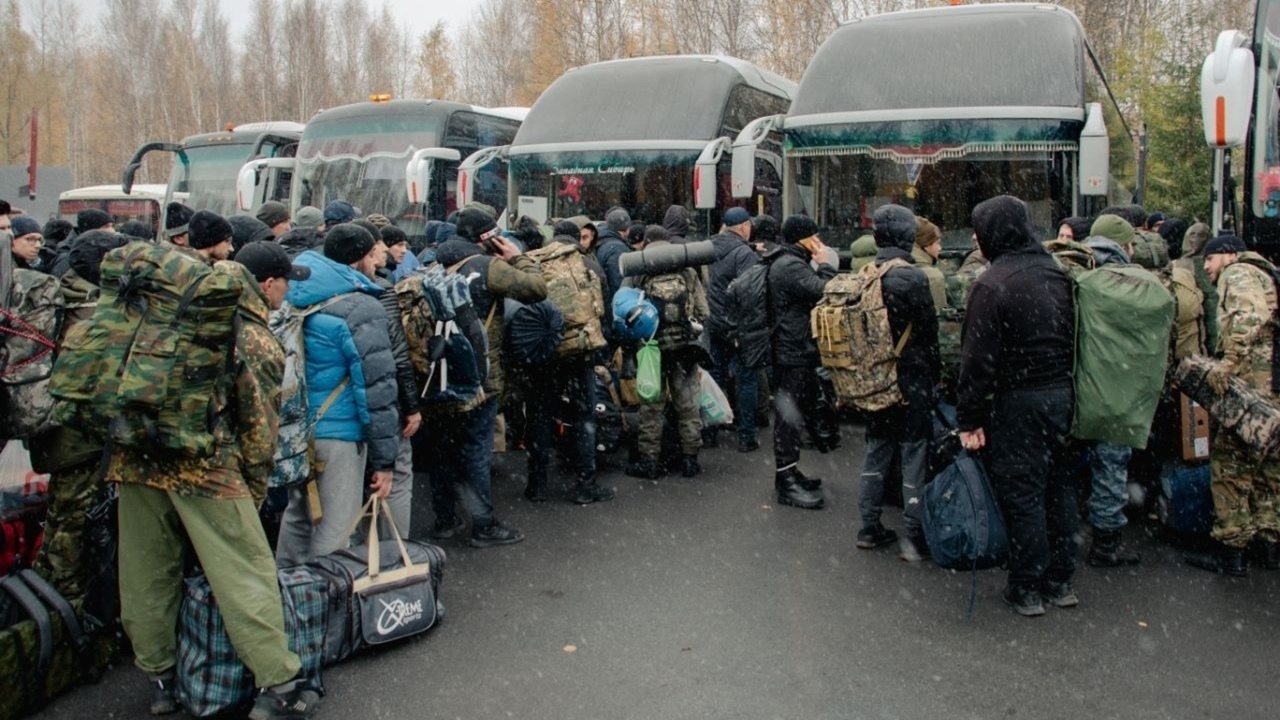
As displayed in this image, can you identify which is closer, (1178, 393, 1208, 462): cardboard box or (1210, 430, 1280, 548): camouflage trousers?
(1210, 430, 1280, 548): camouflage trousers

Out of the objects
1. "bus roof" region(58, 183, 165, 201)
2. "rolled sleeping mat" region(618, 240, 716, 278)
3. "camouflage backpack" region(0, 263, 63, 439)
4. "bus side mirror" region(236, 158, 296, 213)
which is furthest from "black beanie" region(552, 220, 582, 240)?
"bus roof" region(58, 183, 165, 201)

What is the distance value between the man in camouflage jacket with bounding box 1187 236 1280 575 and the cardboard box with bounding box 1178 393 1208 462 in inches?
20.4

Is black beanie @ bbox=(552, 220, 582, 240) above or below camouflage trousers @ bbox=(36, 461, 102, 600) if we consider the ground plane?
above

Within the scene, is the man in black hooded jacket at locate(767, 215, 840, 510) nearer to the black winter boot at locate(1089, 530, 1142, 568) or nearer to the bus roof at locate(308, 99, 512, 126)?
the black winter boot at locate(1089, 530, 1142, 568)

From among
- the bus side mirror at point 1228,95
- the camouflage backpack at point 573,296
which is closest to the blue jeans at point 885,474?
the camouflage backpack at point 573,296

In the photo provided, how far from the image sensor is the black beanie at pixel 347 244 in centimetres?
471

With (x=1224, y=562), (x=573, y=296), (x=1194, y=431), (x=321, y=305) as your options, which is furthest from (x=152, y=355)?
Answer: (x=1194, y=431)

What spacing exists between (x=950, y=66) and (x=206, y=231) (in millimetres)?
6529

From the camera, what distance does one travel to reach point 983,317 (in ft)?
15.3

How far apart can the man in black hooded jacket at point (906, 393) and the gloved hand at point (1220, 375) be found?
131cm

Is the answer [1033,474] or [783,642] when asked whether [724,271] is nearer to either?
[1033,474]

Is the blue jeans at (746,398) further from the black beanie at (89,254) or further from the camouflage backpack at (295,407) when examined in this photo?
the black beanie at (89,254)

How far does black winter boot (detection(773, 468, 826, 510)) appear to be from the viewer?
6488 millimetres

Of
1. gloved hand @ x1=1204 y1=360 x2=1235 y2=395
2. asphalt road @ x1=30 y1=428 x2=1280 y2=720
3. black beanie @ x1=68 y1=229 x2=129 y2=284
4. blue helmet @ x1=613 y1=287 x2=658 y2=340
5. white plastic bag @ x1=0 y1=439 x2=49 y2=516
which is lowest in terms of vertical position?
asphalt road @ x1=30 y1=428 x2=1280 y2=720
